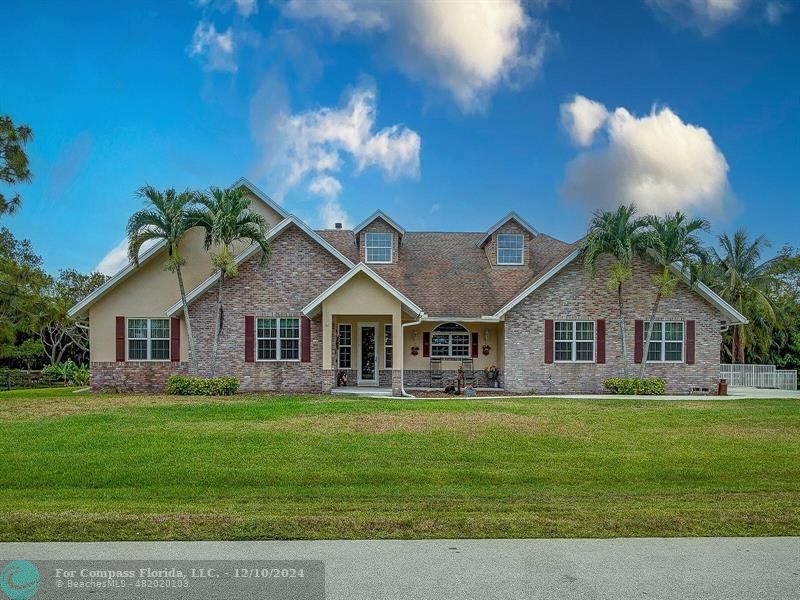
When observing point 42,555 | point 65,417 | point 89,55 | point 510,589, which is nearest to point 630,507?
point 510,589

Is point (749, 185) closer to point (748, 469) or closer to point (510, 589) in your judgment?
point (748, 469)

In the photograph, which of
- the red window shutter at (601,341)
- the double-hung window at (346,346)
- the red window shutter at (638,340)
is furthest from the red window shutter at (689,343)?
the double-hung window at (346,346)

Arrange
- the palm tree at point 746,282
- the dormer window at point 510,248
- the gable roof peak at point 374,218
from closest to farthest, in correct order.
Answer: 1. the gable roof peak at point 374,218
2. the dormer window at point 510,248
3. the palm tree at point 746,282

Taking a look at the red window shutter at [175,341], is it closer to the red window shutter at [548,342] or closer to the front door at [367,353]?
the front door at [367,353]

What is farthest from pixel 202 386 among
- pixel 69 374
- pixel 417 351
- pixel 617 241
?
pixel 69 374

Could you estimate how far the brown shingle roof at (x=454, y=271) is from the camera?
2358 cm

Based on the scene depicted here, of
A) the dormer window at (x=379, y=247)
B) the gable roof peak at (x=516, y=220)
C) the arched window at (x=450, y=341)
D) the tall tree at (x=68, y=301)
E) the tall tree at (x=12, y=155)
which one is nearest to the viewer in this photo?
the tall tree at (x=12, y=155)

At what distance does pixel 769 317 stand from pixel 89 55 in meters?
32.9

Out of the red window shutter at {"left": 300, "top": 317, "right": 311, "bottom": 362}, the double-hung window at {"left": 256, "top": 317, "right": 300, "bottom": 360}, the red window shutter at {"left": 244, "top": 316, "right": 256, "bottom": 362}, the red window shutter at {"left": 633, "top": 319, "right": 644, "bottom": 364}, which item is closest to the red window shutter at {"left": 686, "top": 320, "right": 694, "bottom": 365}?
the red window shutter at {"left": 633, "top": 319, "right": 644, "bottom": 364}

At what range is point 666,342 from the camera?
906 inches

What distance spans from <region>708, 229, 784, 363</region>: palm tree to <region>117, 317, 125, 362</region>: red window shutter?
94.7 feet

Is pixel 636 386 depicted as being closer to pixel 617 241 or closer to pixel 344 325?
pixel 617 241

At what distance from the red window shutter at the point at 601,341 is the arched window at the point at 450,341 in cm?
473

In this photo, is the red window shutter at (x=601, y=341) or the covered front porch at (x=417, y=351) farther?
the covered front porch at (x=417, y=351)
